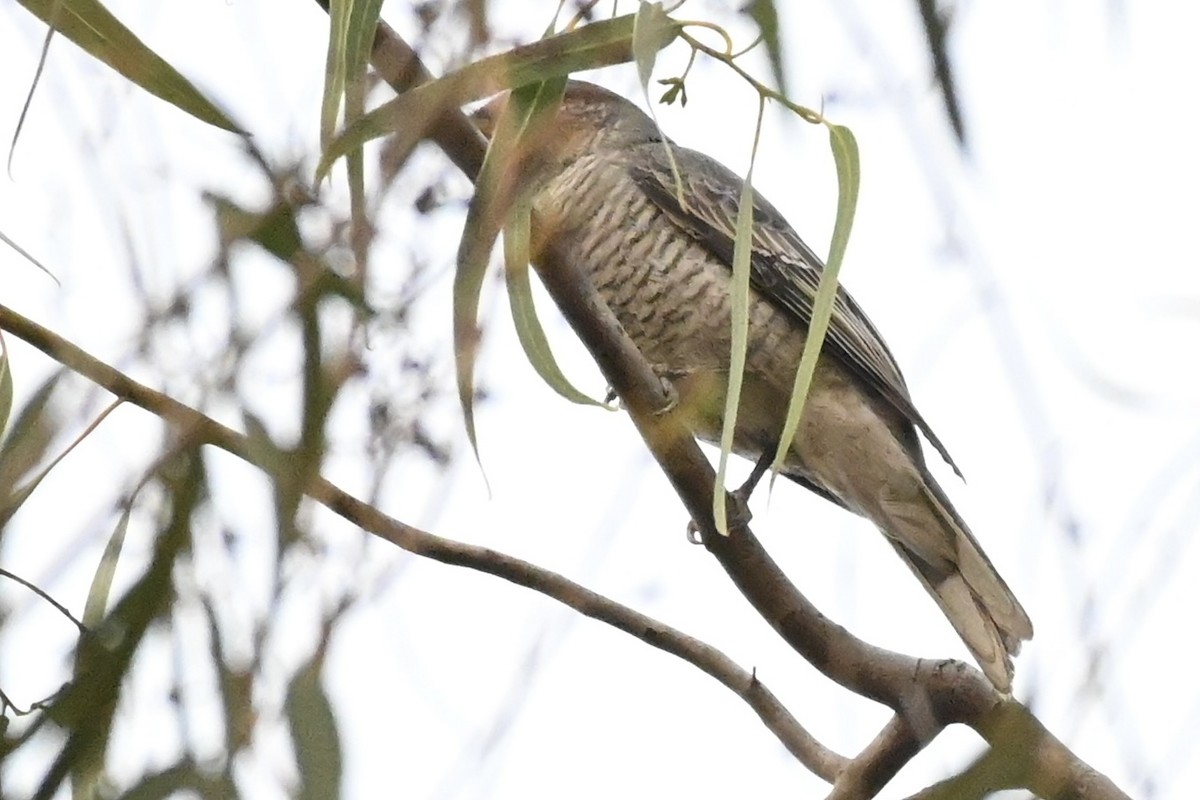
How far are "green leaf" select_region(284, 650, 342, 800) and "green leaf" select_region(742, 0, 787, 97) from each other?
0.63 metres

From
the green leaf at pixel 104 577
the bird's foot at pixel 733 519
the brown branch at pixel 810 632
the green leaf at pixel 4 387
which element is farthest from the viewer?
the bird's foot at pixel 733 519

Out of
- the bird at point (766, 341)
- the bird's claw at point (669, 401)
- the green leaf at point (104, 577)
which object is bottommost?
the green leaf at point (104, 577)

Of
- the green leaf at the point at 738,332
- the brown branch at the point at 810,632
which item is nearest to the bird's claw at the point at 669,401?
the brown branch at the point at 810,632

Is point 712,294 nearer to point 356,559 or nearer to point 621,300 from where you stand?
point 621,300

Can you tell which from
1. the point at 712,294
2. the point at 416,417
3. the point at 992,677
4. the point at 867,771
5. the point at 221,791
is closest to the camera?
the point at 221,791

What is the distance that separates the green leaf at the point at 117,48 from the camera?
4.91 ft

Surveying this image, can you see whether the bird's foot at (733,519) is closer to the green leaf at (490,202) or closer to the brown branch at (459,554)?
the brown branch at (459,554)

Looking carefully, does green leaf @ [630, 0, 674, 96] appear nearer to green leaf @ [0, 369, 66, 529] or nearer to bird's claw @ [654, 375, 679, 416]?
green leaf @ [0, 369, 66, 529]

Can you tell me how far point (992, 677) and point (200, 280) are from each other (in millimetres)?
1739

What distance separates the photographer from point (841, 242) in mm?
1497

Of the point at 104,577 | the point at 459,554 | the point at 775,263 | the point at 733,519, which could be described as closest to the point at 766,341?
the point at 775,263

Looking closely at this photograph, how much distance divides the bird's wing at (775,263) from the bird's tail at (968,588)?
0.20 meters

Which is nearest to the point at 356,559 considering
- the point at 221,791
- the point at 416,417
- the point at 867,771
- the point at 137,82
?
the point at 416,417

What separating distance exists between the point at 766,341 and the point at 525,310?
6.18ft
